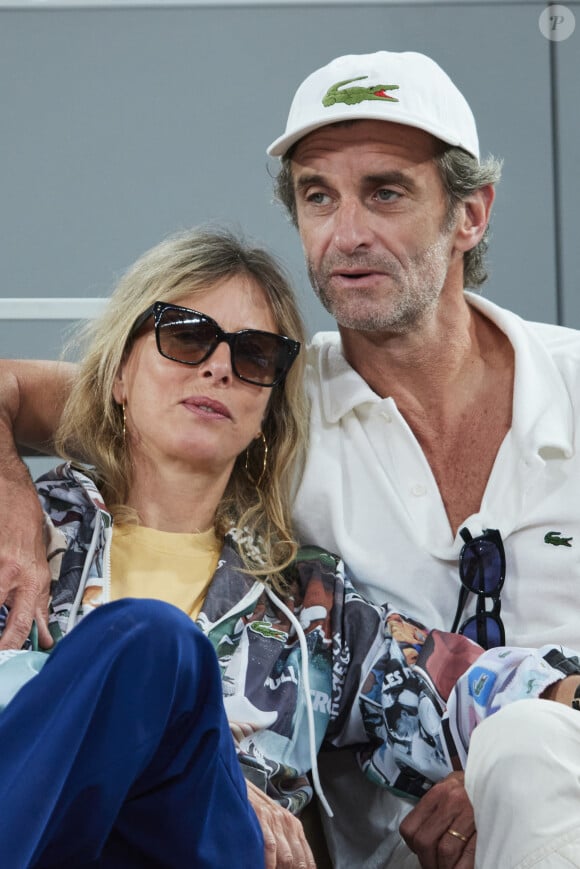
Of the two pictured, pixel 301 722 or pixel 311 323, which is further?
pixel 311 323

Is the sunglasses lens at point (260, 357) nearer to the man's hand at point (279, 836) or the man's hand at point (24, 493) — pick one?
the man's hand at point (24, 493)

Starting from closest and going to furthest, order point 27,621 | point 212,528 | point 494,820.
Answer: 1. point 494,820
2. point 27,621
3. point 212,528

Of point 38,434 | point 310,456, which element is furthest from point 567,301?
point 38,434

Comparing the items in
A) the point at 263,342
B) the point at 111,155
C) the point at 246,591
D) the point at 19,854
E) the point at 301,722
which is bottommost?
the point at 301,722

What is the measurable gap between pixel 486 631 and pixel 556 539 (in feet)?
0.63

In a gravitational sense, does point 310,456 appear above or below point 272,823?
above

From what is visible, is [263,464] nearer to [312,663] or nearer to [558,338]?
[312,663]

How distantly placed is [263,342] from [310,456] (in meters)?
0.24

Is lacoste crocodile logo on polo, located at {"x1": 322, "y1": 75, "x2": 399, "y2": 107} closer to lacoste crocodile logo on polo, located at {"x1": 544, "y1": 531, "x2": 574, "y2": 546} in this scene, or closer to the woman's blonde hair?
the woman's blonde hair

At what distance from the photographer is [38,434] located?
2141 millimetres

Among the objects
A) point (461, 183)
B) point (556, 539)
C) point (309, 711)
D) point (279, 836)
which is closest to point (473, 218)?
point (461, 183)

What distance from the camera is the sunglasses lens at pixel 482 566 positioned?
1.94 m

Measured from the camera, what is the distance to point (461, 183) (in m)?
2.22

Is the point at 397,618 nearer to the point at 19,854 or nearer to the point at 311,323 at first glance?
the point at 311,323
